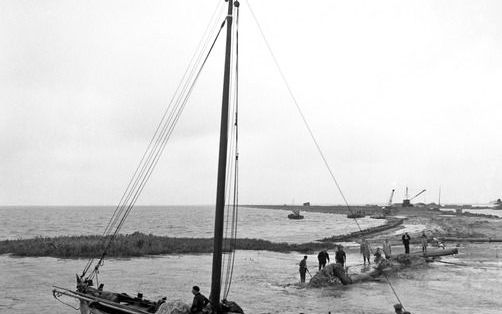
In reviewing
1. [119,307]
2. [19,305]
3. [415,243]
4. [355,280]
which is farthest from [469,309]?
[415,243]

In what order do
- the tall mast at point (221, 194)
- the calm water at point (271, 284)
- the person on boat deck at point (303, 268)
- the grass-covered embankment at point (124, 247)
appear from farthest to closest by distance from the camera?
the grass-covered embankment at point (124, 247) → the person on boat deck at point (303, 268) → the calm water at point (271, 284) → the tall mast at point (221, 194)

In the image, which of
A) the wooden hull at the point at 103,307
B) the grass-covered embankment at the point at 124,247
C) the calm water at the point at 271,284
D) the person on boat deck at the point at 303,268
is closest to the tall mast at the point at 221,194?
the wooden hull at the point at 103,307

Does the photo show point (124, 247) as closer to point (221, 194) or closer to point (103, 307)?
point (103, 307)

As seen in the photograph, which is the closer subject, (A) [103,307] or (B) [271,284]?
(A) [103,307]

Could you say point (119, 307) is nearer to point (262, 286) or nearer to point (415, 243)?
point (262, 286)

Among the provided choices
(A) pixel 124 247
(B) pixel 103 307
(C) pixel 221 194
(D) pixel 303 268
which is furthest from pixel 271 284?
(A) pixel 124 247

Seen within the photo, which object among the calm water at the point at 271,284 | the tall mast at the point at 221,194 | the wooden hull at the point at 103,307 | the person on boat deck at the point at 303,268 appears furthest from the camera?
the person on boat deck at the point at 303,268

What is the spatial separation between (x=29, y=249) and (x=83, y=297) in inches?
1296

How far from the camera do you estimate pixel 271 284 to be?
26.0 metres

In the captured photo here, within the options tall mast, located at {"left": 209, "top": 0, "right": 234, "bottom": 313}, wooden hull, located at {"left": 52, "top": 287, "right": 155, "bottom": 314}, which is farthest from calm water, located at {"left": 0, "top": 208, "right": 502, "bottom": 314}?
tall mast, located at {"left": 209, "top": 0, "right": 234, "bottom": 313}

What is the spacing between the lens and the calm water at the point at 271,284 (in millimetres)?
19391

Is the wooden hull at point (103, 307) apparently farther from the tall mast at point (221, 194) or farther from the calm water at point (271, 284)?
the calm water at point (271, 284)

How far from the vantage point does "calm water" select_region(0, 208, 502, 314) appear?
1939 cm

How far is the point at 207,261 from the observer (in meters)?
38.8
